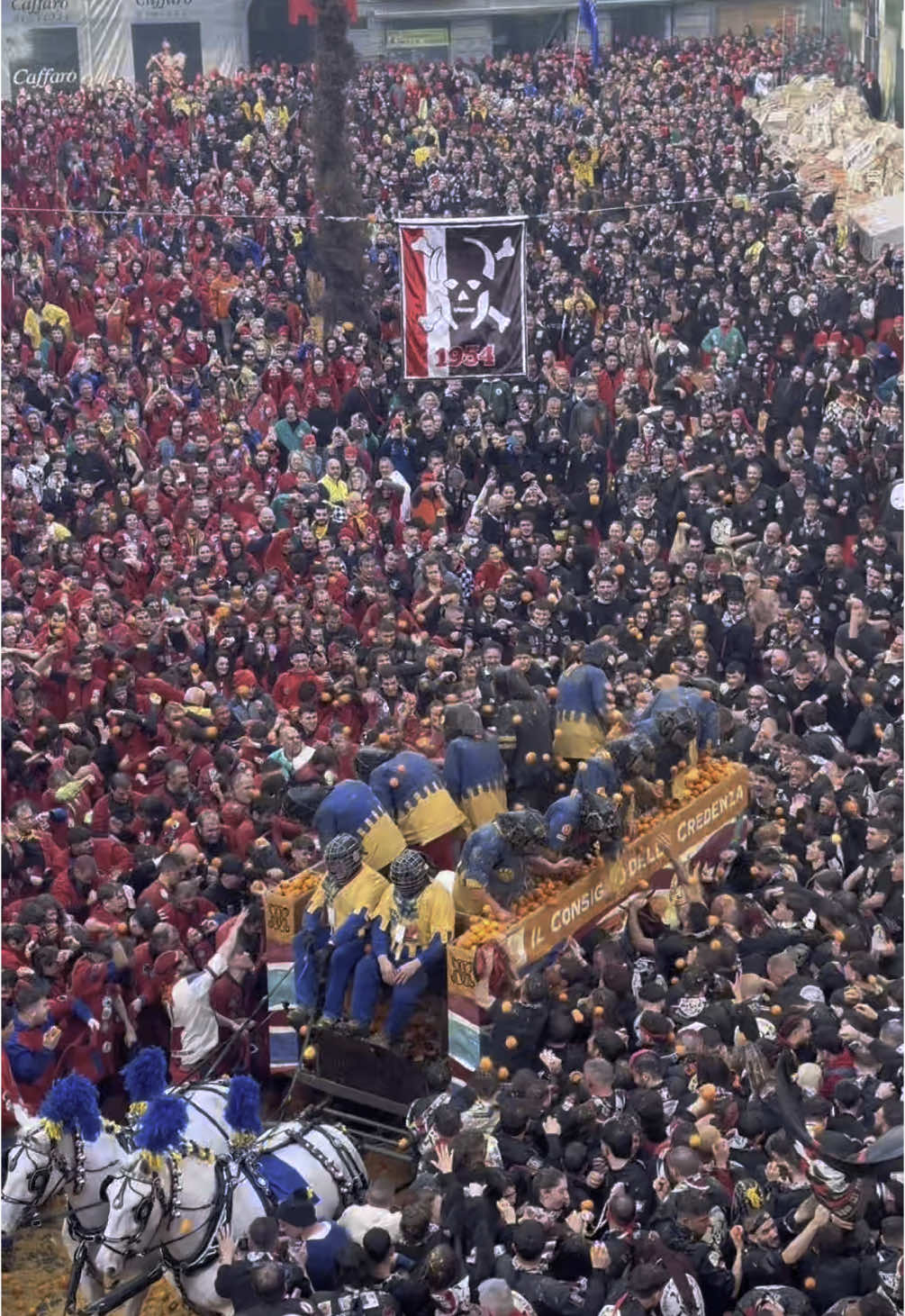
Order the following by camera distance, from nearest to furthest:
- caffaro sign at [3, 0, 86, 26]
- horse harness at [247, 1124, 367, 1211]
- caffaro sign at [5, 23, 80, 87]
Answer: horse harness at [247, 1124, 367, 1211]
caffaro sign at [5, 23, 80, 87]
caffaro sign at [3, 0, 86, 26]

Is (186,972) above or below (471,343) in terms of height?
below

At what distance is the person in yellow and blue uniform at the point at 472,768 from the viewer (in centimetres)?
1124

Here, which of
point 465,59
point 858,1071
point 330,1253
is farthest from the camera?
point 465,59

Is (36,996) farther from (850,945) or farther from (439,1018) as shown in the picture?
(850,945)

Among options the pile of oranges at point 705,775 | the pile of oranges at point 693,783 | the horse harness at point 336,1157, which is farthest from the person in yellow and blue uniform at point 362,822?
the pile of oranges at point 705,775

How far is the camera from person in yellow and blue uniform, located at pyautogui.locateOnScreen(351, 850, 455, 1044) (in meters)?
10.0

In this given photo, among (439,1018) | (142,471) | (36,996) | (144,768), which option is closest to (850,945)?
(439,1018)

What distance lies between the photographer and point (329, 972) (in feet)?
33.5

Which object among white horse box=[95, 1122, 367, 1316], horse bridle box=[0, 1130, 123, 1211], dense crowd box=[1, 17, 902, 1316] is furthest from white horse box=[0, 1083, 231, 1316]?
dense crowd box=[1, 17, 902, 1316]

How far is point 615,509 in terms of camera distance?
17.7m

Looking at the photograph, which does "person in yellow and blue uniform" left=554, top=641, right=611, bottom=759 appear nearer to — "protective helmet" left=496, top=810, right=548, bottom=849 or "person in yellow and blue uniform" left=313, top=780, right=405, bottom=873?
"person in yellow and blue uniform" left=313, top=780, right=405, bottom=873

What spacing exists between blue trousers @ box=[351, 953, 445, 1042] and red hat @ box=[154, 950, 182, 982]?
3.45ft

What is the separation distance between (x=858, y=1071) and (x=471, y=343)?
13.2 m

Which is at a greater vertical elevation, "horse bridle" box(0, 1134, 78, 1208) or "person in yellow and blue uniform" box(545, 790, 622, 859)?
"person in yellow and blue uniform" box(545, 790, 622, 859)
